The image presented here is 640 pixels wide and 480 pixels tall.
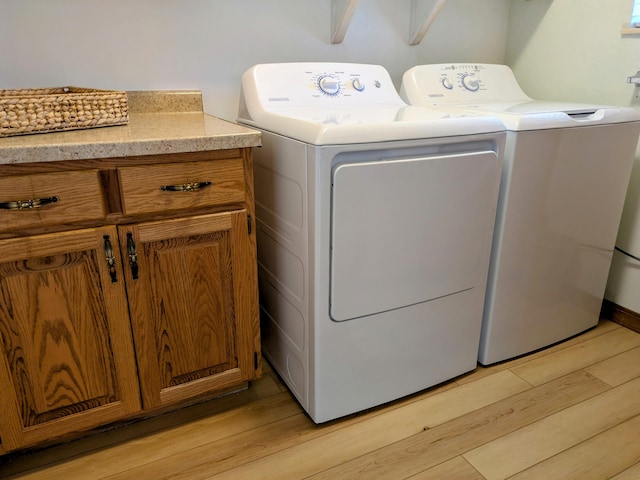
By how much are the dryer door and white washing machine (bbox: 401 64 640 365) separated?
133 mm

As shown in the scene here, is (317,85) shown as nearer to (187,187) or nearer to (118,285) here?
(187,187)

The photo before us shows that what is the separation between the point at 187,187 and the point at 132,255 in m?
0.23

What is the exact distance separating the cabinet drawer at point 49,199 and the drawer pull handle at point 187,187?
6.4 inches

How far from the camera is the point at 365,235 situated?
1342mm

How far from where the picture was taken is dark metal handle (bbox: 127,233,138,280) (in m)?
1.22

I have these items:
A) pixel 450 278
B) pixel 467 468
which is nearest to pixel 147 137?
Result: pixel 450 278

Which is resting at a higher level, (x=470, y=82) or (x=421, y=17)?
(x=421, y=17)

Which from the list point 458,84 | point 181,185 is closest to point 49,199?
point 181,185

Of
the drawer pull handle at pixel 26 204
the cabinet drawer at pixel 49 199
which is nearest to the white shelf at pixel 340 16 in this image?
the cabinet drawer at pixel 49 199

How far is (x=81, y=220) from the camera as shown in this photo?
1.15m

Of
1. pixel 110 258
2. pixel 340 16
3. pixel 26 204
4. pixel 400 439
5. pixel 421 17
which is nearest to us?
pixel 26 204

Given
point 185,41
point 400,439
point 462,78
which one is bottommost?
point 400,439

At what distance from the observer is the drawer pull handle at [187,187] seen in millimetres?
1226

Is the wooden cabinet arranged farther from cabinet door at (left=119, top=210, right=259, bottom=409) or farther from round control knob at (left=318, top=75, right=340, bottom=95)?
round control knob at (left=318, top=75, right=340, bottom=95)
